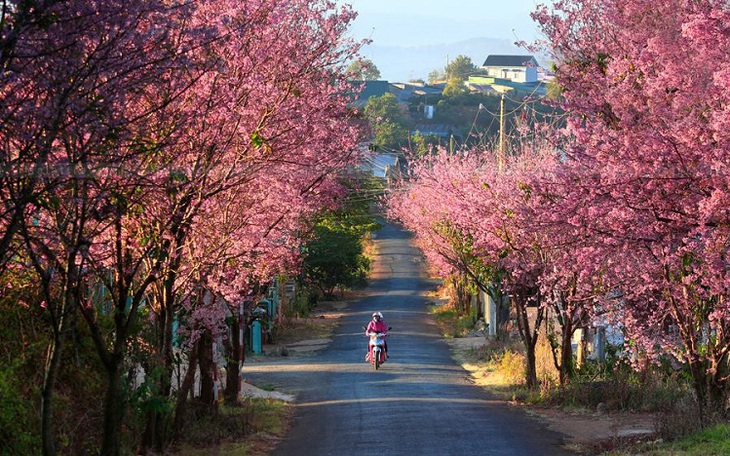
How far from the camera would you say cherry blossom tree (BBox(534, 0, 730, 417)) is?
12266 mm

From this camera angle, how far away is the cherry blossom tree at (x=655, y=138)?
483 inches

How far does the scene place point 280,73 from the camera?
49.5 feet

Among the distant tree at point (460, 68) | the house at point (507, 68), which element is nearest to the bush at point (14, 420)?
the house at point (507, 68)

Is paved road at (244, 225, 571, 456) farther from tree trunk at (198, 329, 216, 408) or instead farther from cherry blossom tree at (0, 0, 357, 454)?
cherry blossom tree at (0, 0, 357, 454)

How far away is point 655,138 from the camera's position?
12594 mm

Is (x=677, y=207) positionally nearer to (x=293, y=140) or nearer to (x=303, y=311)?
(x=293, y=140)

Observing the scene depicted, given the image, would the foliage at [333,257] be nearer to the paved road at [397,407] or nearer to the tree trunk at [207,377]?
the paved road at [397,407]

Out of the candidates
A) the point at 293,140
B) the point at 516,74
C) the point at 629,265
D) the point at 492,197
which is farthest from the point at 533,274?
the point at 516,74

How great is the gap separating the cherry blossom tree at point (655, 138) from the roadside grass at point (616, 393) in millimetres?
801

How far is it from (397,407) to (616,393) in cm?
424

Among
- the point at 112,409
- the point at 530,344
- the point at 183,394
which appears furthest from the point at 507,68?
the point at 112,409

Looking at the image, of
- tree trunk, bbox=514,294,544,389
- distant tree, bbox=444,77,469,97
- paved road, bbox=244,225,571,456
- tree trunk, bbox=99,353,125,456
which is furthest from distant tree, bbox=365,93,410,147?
tree trunk, bbox=99,353,125,456

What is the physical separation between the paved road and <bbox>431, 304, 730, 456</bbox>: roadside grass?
892 millimetres

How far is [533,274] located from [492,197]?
193 centimetres
